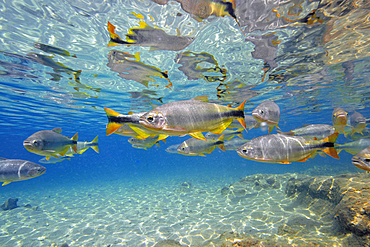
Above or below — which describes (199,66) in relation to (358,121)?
above

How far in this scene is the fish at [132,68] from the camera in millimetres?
9898

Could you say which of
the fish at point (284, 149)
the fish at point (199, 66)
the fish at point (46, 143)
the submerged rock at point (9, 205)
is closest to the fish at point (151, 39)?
the fish at point (199, 66)

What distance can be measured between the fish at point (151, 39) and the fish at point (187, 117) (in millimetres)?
6681

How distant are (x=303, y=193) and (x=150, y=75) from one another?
12.5 meters

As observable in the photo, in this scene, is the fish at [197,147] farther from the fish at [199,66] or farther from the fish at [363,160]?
the fish at [199,66]

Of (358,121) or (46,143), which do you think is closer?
(46,143)

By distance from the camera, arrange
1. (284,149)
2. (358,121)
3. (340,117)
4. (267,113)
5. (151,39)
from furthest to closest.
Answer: (151,39) → (358,121) → (340,117) → (267,113) → (284,149)

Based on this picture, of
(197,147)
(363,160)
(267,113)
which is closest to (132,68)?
(197,147)

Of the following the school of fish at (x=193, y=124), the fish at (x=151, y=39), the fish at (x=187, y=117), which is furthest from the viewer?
the fish at (x=151, y=39)

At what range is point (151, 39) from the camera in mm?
8445

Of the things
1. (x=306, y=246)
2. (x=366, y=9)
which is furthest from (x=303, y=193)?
(x=366, y=9)

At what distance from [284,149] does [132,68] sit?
35.3ft

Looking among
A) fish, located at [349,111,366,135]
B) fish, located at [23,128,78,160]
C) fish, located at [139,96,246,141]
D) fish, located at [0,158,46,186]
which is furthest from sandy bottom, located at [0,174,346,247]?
fish, located at [23,128,78,160]

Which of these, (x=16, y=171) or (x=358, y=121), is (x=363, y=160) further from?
(x=16, y=171)
